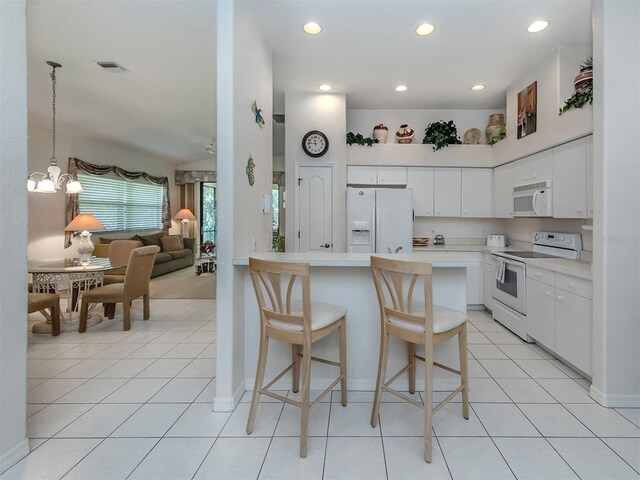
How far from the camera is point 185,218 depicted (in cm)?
878

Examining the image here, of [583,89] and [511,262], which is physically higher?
[583,89]

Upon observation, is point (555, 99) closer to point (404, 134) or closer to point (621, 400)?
point (404, 134)

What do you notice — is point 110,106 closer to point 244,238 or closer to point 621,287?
point 244,238

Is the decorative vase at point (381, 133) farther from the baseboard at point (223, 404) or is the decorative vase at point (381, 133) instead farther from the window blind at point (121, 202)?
the window blind at point (121, 202)

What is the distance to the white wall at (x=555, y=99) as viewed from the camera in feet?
9.82

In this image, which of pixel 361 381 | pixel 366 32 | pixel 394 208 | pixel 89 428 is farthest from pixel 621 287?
pixel 89 428

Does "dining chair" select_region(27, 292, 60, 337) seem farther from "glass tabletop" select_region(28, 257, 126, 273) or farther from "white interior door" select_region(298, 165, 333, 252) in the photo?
"white interior door" select_region(298, 165, 333, 252)

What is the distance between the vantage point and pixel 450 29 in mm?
2900

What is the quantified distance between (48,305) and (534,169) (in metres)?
5.35

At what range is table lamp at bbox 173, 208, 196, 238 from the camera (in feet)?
28.9

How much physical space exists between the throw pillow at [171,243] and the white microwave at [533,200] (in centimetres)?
711

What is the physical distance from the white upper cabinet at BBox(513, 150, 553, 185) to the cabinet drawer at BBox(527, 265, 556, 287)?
1.02m

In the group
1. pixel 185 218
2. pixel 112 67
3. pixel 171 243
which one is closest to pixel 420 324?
pixel 112 67

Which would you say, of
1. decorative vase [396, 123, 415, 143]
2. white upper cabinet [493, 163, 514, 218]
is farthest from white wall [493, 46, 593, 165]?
decorative vase [396, 123, 415, 143]
